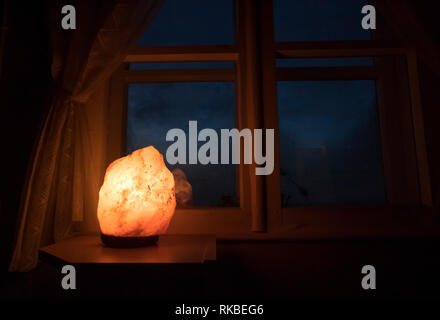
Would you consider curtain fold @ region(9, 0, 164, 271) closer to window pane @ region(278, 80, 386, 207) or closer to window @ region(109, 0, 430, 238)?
window @ region(109, 0, 430, 238)

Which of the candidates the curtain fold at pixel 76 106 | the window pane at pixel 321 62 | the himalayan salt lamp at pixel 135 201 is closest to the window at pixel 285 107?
the window pane at pixel 321 62

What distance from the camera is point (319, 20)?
1521mm

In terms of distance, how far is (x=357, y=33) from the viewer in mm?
1519

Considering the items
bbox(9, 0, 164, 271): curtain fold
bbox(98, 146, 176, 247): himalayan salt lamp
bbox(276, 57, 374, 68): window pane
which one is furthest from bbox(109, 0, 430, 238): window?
bbox(98, 146, 176, 247): himalayan salt lamp

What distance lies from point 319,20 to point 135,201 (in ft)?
4.91

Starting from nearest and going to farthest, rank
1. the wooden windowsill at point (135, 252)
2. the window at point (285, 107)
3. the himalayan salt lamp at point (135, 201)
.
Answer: the wooden windowsill at point (135, 252), the himalayan salt lamp at point (135, 201), the window at point (285, 107)

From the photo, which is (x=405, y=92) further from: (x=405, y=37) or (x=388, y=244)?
(x=388, y=244)

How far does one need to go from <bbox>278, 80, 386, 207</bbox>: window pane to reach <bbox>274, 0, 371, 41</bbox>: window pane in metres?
0.29

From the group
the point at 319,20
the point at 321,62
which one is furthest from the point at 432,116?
the point at 319,20

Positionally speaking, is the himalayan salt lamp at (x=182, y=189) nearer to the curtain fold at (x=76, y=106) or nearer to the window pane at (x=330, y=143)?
the curtain fold at (x=76, y=106)

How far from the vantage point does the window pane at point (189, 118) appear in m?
1.39

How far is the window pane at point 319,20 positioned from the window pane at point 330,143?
293mm

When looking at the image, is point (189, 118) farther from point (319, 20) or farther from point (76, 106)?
point (319, 20)
